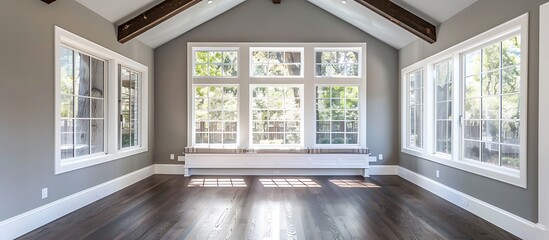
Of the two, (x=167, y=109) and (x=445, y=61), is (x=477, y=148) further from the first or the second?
(x=167, y=109)

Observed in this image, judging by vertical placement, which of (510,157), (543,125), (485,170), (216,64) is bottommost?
(485,170)

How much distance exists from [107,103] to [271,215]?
324cm

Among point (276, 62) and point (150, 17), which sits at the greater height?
point (150, 17)

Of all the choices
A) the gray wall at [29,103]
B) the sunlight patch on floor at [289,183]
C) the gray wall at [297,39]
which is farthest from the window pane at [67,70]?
the sunlight patch on floor at [289,183]

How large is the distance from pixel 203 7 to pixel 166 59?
1513 mm

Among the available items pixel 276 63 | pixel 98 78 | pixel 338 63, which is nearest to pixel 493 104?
pixel 338 63

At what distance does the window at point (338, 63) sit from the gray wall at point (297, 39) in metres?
0.26

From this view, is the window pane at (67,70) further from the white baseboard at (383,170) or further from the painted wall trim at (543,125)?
the white baseboard at (383,170)

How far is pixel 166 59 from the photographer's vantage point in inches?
253

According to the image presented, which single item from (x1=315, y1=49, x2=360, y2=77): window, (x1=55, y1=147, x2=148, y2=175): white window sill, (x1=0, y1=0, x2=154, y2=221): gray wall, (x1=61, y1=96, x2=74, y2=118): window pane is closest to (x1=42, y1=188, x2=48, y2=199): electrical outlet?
(x1=0, y1=0, x2=154, y2=221): gray wall

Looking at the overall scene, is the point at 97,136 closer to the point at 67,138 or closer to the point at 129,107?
the point at 67,138

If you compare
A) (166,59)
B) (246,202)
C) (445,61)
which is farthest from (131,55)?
(445,61)

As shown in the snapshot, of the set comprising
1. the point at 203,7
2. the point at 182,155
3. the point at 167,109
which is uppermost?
the point at 203,7

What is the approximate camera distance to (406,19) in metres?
4.81
